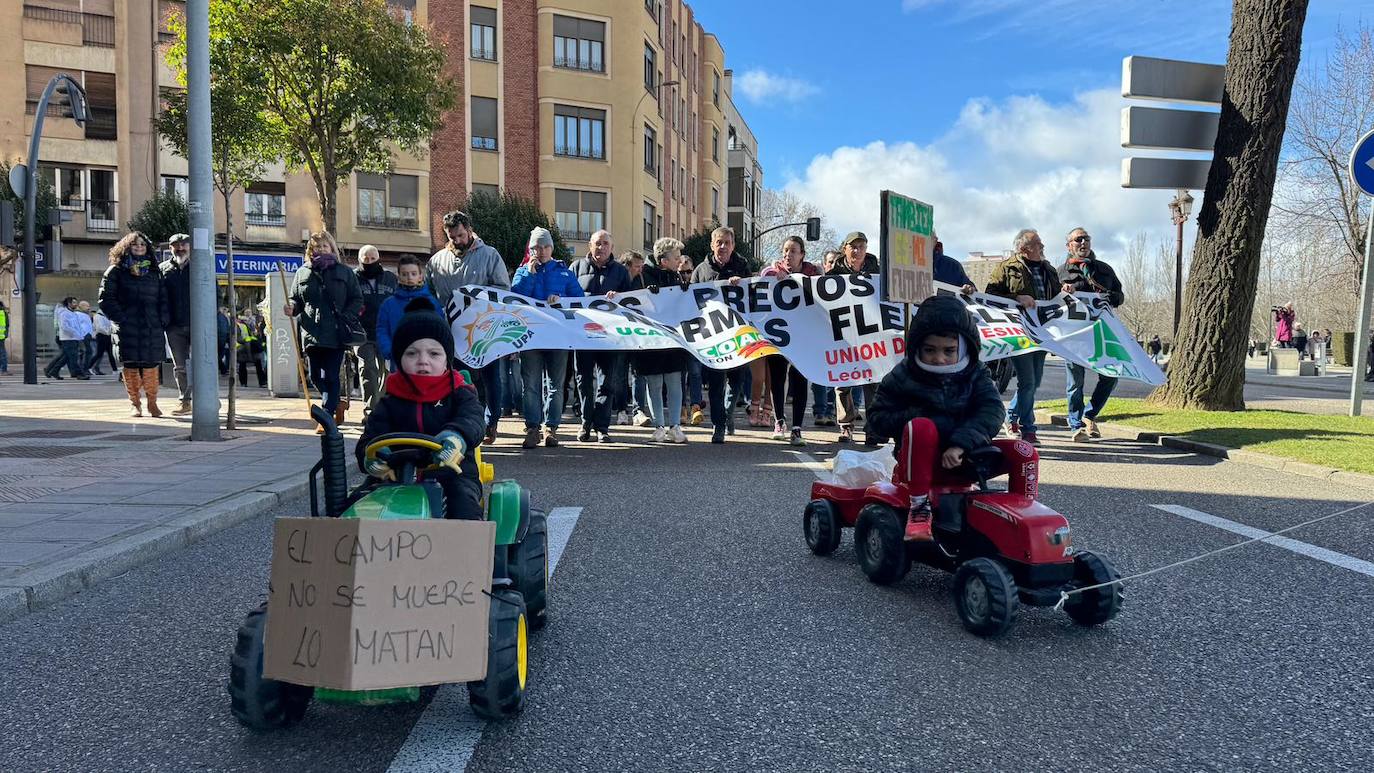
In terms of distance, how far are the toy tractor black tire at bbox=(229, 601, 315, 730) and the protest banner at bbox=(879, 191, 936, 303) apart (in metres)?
6.12

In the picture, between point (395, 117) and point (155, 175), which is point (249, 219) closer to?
point (155, 175)

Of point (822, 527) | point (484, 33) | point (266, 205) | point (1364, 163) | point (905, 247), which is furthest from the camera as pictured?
point (484, 33)

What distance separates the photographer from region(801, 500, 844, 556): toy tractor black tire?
529 cm

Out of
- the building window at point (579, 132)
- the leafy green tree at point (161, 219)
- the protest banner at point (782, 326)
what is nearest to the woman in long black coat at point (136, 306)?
the protest banner at point (782, 326)

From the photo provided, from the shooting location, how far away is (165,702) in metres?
3.29

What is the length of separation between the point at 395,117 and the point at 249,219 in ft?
60.0

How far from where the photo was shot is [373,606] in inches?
112

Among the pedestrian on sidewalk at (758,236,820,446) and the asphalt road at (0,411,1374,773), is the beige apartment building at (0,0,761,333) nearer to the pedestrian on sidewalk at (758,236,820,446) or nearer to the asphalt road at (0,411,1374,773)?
the pedestrian on sidewalk at (758,236,820,446)

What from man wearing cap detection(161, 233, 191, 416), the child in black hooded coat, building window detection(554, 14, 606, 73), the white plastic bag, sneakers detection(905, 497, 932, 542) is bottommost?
sneakers detection(905, 497, 932, 542)

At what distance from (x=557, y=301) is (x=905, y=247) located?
12.5ft

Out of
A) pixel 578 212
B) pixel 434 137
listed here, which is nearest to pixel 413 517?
pixel 434 137

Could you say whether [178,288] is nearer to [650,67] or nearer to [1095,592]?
[1095,592]

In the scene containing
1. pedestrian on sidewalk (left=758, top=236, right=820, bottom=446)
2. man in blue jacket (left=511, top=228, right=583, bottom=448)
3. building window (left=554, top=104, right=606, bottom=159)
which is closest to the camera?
man in blue jacket (left=511, top=228, right=583, bottom=448)

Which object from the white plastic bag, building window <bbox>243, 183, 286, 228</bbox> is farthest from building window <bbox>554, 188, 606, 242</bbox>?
the white plastic bag
